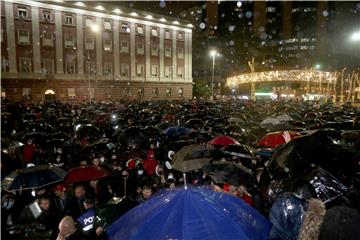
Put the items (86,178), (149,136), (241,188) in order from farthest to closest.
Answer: (149,136) → (86,178) → (241,188)

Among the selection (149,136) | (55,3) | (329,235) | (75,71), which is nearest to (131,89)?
(75,71)

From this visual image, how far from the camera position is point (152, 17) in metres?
62.7

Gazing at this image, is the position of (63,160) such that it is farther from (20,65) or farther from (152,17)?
(152,17)

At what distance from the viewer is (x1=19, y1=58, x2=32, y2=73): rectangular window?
46719 mm

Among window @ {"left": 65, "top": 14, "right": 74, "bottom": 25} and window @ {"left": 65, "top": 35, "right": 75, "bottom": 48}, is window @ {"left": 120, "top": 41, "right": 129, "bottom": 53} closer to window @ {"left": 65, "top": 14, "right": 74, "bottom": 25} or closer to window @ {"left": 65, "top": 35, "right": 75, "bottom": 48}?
window @ {"left": 65, "top": 35, "right": 75, "bottom": 48}

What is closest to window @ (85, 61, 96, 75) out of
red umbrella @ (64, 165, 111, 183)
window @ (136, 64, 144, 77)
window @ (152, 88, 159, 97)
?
window @ (136, 64, 144, 77)

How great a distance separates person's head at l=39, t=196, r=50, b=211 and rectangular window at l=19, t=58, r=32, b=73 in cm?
4460

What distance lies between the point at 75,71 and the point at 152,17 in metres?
18.0

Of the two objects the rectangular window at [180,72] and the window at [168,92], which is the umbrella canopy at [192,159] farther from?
the rectangular window at [180,72]

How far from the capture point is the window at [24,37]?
4681cm

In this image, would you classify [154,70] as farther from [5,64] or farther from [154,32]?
[5,64]

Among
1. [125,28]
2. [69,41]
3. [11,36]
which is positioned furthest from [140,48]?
[11,36]

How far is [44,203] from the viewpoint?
20.5ft

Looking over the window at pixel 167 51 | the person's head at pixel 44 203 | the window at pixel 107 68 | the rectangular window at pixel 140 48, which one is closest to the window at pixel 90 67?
the window at pixel 107 68
